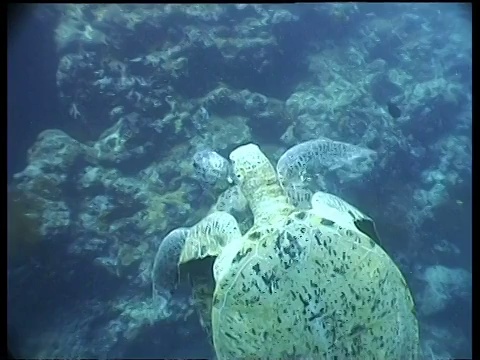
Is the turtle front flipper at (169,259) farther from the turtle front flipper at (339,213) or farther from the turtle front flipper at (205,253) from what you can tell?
the turtle front flipper at (339,213)

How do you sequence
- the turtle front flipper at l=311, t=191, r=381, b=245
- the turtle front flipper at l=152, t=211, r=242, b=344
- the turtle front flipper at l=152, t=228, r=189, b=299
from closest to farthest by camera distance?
the turtle front flipper at l=311, t=191, r=381, b=245, the turtle front flipper at l=152, t=211, r=242, b=344, the turtle front flipper at l=152, t=228, r=189, b=299

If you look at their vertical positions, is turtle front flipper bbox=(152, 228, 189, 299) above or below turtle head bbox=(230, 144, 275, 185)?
below

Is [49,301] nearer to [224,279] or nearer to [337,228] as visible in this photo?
[224,279]

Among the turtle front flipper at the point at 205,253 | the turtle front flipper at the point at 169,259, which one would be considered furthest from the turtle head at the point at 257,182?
the turtle front flipper at the point at 169,259

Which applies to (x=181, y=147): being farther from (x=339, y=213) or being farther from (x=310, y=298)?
(x=310, y=298)

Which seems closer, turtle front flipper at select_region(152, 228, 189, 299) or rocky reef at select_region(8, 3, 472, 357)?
turtle front flipper at select_region(152, 228, 189, 299)

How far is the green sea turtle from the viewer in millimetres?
1785

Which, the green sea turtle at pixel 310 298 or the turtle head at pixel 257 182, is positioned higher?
the turtle head at pixel 257 182

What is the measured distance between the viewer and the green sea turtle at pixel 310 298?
1785 mm

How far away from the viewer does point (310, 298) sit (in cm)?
180

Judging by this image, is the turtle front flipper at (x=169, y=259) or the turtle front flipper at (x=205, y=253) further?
the turtle front flipper at (x=169, y=259)

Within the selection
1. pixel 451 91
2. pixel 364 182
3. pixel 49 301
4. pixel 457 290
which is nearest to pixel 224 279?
pixel 49 301

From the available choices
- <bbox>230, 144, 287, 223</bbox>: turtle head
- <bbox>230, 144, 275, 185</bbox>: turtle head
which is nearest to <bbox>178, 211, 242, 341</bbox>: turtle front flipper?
<bbox>230, 144, 287, 223</bbox>: turtle head

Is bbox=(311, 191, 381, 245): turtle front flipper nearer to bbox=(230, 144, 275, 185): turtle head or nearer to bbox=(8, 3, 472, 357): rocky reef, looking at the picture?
bbox=(230, 144, 275, 185): turtle head
